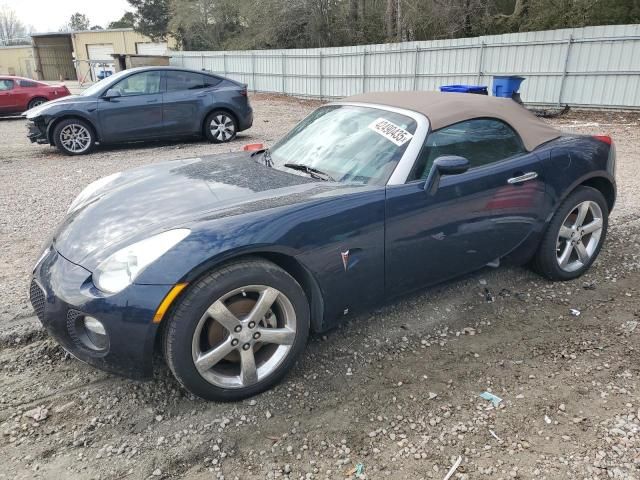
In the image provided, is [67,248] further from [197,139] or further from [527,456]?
[197,139]

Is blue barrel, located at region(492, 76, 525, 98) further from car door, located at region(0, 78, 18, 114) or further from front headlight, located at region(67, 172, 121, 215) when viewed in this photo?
car door, located at region(0, 78, 18, 114)

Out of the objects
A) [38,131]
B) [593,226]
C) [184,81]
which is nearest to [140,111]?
[184,81]

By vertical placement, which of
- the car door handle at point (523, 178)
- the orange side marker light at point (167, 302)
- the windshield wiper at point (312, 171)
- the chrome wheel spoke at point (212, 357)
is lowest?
the chrome wheel spoke at point (212, 357)

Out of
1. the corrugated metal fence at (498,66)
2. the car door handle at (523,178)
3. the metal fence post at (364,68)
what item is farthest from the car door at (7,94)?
the car door handle at (523,178)

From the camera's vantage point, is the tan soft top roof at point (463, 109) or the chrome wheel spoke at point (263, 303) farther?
the tan soft top roof at point (463, 109)

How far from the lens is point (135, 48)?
50.4 metres

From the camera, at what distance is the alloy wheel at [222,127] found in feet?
33.4

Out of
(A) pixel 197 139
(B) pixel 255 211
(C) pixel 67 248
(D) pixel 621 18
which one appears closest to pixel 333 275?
(B) pixel 255 211

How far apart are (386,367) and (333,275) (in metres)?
0.66

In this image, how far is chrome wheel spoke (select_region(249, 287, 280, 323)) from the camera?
7.93ft

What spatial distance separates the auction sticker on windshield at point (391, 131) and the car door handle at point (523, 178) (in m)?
0.80

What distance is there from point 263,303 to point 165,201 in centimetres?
90

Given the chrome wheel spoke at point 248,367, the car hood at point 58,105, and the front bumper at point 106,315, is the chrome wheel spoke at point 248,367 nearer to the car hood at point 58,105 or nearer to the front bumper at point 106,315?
the front bumper at point 106,315

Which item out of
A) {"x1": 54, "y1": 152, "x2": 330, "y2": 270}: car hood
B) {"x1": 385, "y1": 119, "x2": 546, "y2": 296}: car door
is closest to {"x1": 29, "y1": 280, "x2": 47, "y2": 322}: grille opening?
{"x1": 54, "y1": 152, "x2": 330, "y2": 270}: car hood
